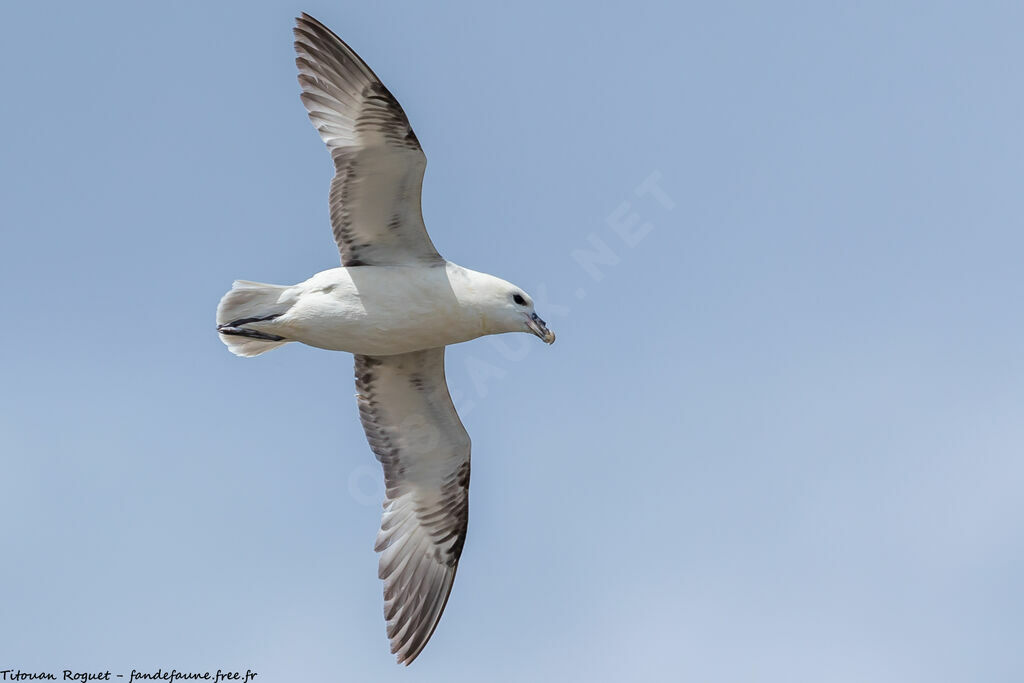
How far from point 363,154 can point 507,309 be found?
5.22 feet


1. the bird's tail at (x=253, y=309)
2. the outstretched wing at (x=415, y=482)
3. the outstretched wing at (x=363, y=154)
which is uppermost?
the outstretched wing at (x=363, y=154)

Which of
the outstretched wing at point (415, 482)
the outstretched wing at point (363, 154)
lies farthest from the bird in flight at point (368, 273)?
the outstretched wing at point (415, 482)

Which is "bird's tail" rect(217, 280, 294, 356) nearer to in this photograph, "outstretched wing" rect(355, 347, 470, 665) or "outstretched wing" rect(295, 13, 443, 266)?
"outstretched wing" rect(295, 13, 443, 266)

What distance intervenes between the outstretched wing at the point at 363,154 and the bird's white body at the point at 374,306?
0.79 ft

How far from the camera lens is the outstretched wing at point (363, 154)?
9586 mm

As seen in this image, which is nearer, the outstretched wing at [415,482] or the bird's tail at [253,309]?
the bird's tail at [253,309]

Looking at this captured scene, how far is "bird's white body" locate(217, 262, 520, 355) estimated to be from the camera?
9680 mm

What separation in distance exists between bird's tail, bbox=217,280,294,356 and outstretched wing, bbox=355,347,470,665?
1196mm

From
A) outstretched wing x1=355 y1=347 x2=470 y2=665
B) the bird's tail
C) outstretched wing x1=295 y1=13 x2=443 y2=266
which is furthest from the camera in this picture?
outstretched wing x1=355 y1=347 x2=470 y2=665

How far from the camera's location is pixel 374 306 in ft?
31.8

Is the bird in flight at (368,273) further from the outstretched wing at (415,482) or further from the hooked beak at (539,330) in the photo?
the outstretched wing at (415,482)

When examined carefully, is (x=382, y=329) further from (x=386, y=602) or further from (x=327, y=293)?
(x=386, y=602)

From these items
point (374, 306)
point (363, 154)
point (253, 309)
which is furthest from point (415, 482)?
point (363, 154)

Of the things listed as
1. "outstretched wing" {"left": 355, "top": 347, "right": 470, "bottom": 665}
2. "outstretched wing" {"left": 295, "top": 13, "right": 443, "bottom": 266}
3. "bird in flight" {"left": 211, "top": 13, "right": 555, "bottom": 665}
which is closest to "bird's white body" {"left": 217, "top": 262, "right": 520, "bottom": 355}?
"bird in flight" {"left": 211, "top": 13, "right": 555, "bottom": 665}
